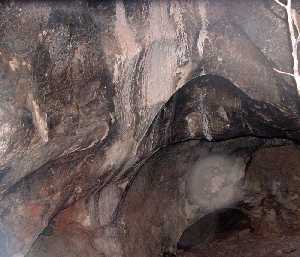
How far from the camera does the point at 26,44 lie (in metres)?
3.04

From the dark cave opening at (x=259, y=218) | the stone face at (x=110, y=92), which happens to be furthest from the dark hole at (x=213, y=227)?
the stone face at (x=110, y=92)

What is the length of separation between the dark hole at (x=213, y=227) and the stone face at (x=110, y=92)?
1.57 m

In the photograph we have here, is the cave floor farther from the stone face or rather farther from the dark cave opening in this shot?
the stone face

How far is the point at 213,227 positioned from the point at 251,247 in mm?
772

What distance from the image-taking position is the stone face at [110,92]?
318 centimetres

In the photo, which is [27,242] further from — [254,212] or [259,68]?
[254,212]

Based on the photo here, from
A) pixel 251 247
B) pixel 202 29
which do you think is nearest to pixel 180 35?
pixel 202 29

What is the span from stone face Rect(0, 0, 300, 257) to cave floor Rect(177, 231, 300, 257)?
68.3 inches

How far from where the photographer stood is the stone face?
318cm

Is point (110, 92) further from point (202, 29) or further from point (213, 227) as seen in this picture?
point (213, 227)

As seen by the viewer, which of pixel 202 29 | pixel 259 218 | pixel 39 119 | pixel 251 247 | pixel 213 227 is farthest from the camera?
pixel 259 218

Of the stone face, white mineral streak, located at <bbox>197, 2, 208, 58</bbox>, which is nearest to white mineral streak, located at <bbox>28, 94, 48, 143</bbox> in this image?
the stone face

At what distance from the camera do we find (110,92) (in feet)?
13.0

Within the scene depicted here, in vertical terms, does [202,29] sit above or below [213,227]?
above
